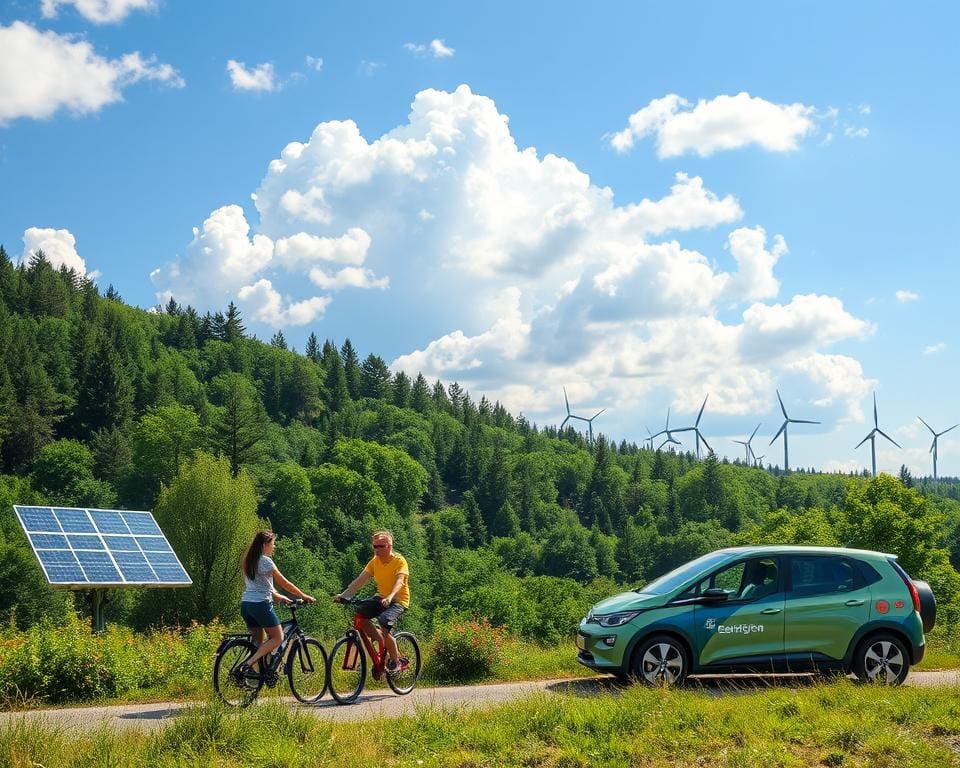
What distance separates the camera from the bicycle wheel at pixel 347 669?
37.7 feet

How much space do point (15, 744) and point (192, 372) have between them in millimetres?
175050

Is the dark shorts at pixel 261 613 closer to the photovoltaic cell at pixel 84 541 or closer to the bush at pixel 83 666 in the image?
the bush at pixel 83 666

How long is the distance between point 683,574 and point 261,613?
5.56 metres

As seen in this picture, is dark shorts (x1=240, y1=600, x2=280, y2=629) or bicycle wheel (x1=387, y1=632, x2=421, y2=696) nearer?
dark shorts (x1=240, y1=600, x2=280, y2=629)

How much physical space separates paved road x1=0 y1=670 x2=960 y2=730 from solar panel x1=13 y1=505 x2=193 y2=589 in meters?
6.05

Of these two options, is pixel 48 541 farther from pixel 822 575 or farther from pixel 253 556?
pixel 822 575

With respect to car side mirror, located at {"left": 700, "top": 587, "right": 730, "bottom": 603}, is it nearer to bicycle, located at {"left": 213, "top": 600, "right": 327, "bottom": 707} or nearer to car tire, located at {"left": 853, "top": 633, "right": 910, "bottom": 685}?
car tire, located at {"left": 853, "top": 633, "right": 910, "bottom": 685}

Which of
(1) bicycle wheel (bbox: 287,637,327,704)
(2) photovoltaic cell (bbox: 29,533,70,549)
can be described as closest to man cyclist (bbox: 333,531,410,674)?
(1) bicycle wheel (bbox: 287,637,327,704)

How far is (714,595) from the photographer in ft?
39.9

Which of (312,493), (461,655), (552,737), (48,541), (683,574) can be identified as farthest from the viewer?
(312,493)

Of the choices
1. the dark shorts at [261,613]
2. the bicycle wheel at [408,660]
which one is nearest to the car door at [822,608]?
the bicycle wheel at [408,660]

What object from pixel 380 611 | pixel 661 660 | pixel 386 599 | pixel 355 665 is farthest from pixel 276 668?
pixel 661 660

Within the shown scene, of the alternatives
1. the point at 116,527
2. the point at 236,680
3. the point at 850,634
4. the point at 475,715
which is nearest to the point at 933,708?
the point at 850,634

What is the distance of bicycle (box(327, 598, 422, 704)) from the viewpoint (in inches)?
456
